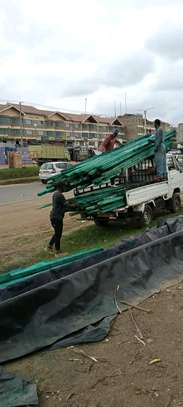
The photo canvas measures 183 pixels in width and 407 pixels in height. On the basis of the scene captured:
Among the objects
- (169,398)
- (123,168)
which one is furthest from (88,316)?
(123,168)

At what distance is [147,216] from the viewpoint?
46.5 ft

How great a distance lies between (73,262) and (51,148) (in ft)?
170

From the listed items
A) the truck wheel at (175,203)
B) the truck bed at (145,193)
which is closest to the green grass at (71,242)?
the truck bed at (145,193)

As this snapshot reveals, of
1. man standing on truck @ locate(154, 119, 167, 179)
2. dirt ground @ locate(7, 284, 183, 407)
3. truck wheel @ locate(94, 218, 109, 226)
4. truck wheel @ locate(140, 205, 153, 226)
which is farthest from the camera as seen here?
man standing on truck @ locate(154, 119, 167, 179)

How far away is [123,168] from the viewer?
13.2m

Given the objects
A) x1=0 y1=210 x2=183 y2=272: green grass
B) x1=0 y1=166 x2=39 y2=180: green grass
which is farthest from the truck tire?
x1=0 y1=166 x2=39 y2=180: green grass

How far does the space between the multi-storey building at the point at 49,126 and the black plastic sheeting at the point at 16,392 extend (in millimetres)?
79906

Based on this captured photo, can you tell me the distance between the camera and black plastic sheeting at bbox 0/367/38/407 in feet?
13.5

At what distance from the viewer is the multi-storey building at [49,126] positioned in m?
91.1

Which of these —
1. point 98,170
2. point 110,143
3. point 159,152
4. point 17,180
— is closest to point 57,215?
point 98,170

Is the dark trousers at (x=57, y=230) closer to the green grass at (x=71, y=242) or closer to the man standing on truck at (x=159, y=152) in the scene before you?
the green grass at (x=71, y=242)

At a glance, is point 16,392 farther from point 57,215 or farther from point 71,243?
point 71,243

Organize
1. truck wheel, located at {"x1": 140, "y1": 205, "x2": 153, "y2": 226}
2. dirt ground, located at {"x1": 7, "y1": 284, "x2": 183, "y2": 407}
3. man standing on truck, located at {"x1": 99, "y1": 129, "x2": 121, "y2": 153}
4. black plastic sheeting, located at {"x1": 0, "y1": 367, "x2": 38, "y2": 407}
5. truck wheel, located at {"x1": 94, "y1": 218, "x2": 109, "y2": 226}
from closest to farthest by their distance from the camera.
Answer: black plastic sheeting, located at {"x1": 0, "y1": 367, "x2": 38, "y2": 407}, dirt ground, located at {"x1": 7, "y1": 284, "x2": 183, "y2": 407}, truck wheel, located at {"x1": 140, "y1": 205, "x2": 153, "y2": 226}, truck wheel, located at {"x1": 94, "y1": 218, "x2": 109, "y2": 226}, man standing on truck, located at {"x1": 99, "y1": 129, "x2": 121, "y2": 153}

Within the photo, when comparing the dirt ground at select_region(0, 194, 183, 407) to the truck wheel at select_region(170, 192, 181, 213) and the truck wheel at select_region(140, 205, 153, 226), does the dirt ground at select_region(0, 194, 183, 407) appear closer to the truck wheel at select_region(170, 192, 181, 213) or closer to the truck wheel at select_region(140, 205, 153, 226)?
the truck wheel at select_region(140, 205, 153, 226)
